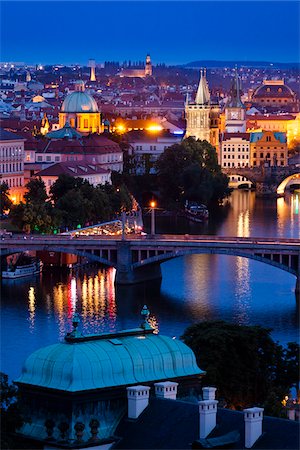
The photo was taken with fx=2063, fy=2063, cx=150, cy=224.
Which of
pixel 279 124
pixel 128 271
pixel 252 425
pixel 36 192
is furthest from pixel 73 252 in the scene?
pixel 279 124

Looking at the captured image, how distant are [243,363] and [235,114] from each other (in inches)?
2256

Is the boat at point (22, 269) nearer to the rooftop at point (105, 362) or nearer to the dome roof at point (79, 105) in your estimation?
the rooftop at point (105, 362)

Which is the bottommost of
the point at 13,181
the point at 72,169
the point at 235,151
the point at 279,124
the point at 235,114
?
the point at 13,181

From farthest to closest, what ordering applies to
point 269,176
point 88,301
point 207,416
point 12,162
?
A: 1. point 269,176
2. point 12,162
3. point 88,301
4. point 207,416

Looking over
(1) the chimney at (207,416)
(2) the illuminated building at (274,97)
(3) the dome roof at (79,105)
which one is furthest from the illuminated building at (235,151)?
(1) the chimney at (207,416)

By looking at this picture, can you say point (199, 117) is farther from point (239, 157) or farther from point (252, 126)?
point (252, 126)

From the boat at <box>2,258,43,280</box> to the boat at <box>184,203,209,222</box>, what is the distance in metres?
12.8

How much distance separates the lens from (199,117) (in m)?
69.9

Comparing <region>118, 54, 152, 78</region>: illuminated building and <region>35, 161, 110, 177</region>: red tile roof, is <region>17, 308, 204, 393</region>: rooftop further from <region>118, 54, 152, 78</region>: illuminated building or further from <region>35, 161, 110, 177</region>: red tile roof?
<region>118, 54, 152, 78</region>: illuminated building

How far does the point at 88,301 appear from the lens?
3164cm

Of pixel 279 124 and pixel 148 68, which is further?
pixel 148 68

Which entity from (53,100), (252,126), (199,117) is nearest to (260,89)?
(53,100)

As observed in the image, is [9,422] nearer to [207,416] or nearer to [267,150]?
[207,416]

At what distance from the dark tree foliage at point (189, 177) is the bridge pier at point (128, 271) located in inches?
661
